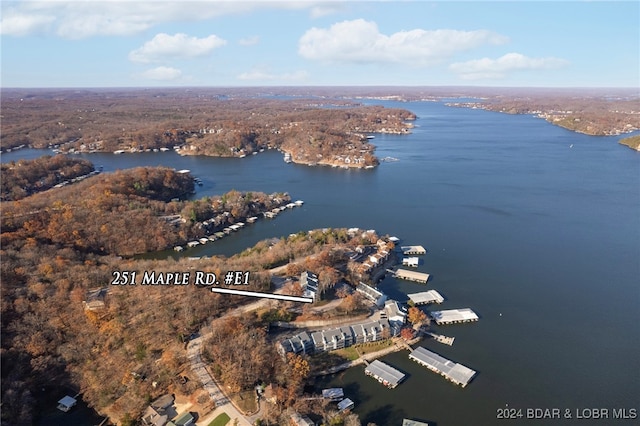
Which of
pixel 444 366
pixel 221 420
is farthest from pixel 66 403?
pixel 444 366

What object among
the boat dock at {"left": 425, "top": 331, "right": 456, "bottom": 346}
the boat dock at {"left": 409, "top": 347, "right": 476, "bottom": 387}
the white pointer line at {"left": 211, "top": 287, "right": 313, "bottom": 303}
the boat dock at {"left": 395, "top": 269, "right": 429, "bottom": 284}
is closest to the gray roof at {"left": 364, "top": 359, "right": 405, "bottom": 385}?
the boat dock at {"left": 409, "top": 347, "right": 476, "bottom": 387}

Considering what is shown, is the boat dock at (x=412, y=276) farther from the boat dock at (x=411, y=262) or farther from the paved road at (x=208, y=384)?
the paved road at (x=208, y=384)

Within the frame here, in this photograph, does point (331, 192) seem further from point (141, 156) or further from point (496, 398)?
point (141, 156)

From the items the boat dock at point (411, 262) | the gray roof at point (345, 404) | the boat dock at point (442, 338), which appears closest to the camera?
the gray roof at point (345, 404)

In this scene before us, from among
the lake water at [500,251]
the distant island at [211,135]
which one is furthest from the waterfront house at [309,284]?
the distant island at [211,135]

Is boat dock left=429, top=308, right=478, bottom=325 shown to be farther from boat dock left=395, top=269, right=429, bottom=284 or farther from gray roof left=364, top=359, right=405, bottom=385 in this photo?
gray roof left=364, top=359, right=405, bottom=385

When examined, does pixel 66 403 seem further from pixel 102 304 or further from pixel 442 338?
pixel 442 338

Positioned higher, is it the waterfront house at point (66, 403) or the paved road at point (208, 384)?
the paved road at point (208, 384)
